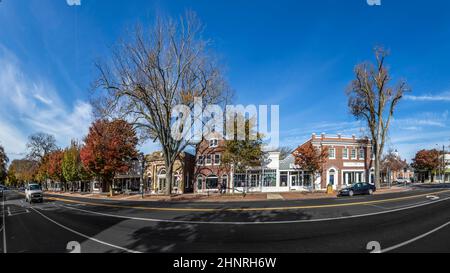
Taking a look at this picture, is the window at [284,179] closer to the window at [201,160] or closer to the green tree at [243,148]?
the green tree at [243,148]

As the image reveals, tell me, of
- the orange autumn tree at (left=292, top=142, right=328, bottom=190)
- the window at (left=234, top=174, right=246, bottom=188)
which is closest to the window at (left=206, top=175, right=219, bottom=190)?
the window at (left=234, top=174, right=246, bottom=188)

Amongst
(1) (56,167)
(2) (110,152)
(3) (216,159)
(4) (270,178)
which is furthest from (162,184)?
(1) (56,167)

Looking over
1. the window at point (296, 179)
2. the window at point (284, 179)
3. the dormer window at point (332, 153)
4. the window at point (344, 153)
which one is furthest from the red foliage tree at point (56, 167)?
the window at point (344, 153)

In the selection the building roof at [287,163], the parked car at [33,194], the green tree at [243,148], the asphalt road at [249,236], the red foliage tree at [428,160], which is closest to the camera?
the asphalt road at [249,236]

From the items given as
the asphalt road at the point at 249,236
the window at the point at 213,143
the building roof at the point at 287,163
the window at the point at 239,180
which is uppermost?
the window at the point at 213,143

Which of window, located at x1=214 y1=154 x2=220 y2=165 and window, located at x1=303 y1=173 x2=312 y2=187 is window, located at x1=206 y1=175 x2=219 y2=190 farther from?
window, located at x1=303 y1=173 x2=312 y2=187

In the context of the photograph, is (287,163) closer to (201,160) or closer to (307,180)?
(307,180)
